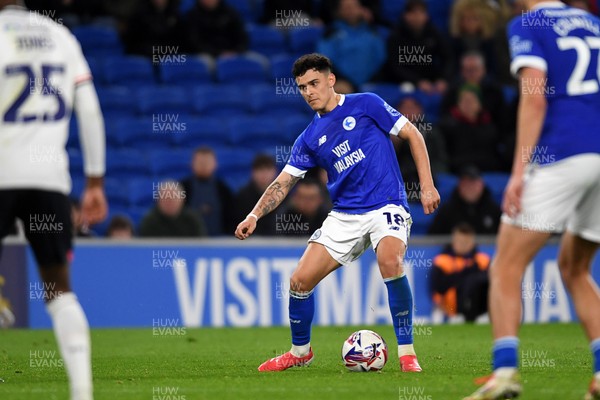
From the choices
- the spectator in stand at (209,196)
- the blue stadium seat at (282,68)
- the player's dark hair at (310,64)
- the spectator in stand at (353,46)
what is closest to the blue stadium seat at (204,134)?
the blue stadium seat at (282,68)

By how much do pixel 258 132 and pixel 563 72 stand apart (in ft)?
36.6

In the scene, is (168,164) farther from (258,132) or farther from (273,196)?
(273,196)

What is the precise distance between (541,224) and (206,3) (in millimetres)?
12338

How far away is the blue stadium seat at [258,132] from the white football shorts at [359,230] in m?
8.25

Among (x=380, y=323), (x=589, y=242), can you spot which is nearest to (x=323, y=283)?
(x=380, y=323)

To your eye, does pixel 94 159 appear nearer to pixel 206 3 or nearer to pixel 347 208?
pixel 347 208

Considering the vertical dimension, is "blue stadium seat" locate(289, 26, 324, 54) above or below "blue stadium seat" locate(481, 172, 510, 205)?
above

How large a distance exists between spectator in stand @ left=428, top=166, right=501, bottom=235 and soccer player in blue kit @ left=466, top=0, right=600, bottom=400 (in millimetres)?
8750

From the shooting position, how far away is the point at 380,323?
1452cm

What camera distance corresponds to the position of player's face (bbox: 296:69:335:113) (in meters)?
9.09

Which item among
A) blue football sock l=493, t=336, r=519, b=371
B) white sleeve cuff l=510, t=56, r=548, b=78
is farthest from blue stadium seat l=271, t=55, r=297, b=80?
blue football sock l=493, t=336, r=519, b=371

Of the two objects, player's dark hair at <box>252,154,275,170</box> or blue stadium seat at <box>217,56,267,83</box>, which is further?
blue stadium seat at <box>217,56,267,83</box>

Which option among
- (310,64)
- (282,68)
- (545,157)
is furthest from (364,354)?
(282,68)

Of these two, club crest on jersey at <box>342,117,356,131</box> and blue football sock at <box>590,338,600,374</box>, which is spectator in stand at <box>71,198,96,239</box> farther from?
blue football sock at <box>590,338,600,374</box>
